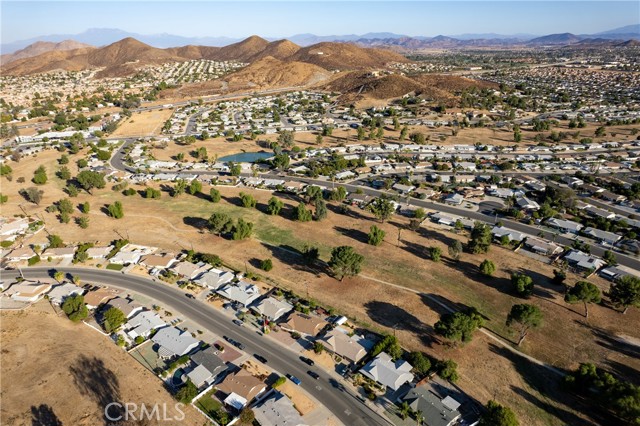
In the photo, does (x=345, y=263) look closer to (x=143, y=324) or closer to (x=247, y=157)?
(x=143, y=324)

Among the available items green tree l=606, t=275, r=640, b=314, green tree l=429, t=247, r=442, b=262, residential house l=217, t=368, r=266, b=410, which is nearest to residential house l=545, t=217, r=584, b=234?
green tree l=606, t=275, r=640, b=314

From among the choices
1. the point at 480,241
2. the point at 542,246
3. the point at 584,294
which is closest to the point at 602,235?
the point at 542,246

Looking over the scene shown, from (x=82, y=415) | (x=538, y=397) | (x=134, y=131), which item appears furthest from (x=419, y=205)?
(x=134, y=131)

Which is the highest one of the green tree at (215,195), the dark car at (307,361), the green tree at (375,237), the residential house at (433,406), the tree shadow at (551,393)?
the green tree at (215,195)

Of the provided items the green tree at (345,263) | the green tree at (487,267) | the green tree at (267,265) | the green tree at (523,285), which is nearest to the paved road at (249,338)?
the green tree at (267,265)

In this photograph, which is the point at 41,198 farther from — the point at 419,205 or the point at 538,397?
the point at 538,397

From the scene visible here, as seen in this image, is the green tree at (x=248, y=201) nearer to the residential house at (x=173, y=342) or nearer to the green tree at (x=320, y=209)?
the green tree at (x=320, y=209)

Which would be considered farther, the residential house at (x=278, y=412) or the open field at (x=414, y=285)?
the open field at (x=414, y=285)
